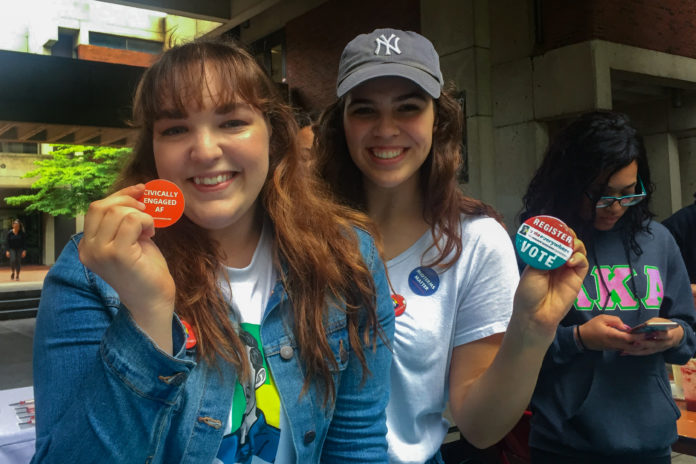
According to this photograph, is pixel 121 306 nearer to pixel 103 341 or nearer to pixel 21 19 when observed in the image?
pixel 103 341

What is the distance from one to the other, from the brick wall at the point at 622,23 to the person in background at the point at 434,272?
767 cm

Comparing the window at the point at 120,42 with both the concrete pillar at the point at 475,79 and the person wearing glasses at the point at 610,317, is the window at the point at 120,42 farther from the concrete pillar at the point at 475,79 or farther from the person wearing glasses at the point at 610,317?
the person wearing glasses at the point at 610,317

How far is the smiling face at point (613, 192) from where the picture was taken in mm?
2531

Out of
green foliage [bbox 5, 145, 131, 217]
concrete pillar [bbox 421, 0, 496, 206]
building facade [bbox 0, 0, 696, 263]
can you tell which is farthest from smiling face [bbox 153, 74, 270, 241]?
green foliage [bbox 5, 145, 131, 217]

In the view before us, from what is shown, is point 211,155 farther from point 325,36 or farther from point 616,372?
point 325,36

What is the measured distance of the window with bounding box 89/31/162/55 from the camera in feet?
100

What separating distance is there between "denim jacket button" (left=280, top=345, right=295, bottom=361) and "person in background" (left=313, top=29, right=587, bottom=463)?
42 cm

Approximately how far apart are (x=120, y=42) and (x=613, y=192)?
3254cm

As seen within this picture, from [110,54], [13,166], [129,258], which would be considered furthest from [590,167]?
[13,166]

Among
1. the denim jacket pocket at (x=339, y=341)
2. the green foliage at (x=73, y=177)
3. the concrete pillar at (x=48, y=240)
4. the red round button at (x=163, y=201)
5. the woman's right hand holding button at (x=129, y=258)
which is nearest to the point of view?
the woman's right hand holding button at (x=129, y=258)

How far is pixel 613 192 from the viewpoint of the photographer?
8.32 ft

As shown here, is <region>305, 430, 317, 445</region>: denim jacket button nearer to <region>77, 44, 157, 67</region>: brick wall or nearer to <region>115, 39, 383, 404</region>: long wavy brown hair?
<region>115, 39, 383, 404</region>: long wavy brown hair

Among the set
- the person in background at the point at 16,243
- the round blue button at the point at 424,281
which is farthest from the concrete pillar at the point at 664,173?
the person in background at the point at 16,243

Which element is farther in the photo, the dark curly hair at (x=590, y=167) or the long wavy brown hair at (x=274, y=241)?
the dark curly hair at (x=590, y=167)
